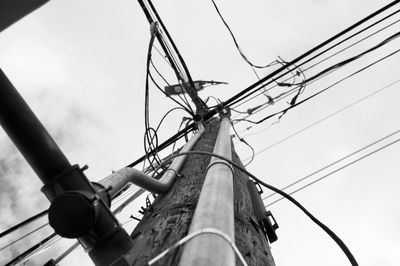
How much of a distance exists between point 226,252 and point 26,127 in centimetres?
73

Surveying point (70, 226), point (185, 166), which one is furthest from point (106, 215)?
point (185, 166)

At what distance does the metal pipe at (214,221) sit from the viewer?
2.79 ft

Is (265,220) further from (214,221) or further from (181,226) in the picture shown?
(214,221)

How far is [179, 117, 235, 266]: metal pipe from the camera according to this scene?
0.85 meters

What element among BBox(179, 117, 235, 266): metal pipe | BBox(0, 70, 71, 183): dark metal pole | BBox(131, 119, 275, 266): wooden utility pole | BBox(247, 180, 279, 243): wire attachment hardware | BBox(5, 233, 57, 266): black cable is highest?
BBox(0, 70, 71, 183): dark metal pole

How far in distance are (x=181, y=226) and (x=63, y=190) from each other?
69 cm

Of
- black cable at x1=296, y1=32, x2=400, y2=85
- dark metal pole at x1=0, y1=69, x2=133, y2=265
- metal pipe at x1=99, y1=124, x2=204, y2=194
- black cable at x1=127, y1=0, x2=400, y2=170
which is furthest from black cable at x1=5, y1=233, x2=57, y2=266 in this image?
black cable at x1=296, y1=32, x2=400, y2=85

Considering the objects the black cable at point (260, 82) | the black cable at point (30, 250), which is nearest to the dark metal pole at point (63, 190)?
the black cable at point (30, 250)

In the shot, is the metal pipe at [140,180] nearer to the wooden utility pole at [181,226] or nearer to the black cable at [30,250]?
the wooden utility pole at [181,226]

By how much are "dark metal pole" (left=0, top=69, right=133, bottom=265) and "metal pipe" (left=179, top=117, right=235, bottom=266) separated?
0.26 m

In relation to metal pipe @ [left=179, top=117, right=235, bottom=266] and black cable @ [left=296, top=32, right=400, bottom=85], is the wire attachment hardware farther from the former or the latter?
black cable @ [left=296, top=32, right=400, bottom=85]

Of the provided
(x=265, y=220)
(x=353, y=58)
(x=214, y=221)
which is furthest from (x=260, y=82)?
(x=214, y=221)

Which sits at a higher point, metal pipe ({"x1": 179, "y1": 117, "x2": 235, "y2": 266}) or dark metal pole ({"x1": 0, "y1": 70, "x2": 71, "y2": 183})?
dark metal pole ({"x1": 0, "y1": 70, "x2": 71, "y2": 183})

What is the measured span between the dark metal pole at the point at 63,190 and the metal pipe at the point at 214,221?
26 cm
